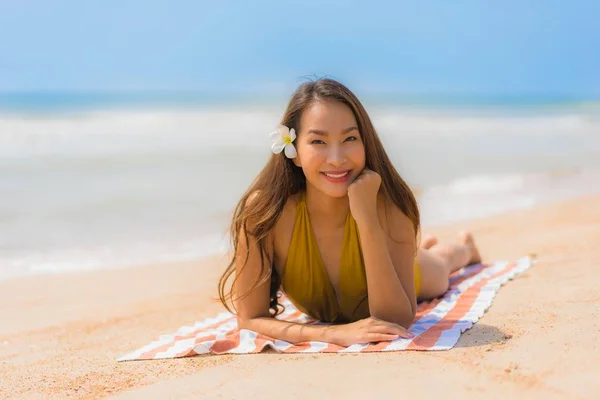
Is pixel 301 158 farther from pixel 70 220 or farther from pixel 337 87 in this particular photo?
pixel 70 220

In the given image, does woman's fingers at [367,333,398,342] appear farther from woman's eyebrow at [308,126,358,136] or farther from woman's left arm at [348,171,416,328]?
woman's eyebrow at [308,126,358,136]

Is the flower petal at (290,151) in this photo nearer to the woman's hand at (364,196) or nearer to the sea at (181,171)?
the woman's hand at (364,196)

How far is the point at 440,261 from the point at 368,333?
1.97m

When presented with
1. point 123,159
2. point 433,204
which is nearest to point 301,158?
point 433,204

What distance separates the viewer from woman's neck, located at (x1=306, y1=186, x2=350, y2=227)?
13.9 ft

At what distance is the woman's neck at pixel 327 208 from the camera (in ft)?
13.9

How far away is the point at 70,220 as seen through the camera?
893 cm

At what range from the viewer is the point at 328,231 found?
4.26 m

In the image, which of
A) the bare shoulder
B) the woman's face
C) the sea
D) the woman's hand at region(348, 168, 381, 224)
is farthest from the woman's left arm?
the sea

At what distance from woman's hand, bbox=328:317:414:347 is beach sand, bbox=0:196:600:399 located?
0.25 m

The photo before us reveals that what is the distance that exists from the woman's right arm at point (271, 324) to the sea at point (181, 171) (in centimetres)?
312

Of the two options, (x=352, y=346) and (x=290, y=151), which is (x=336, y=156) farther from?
(x=352, y=346)

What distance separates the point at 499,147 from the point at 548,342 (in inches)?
631

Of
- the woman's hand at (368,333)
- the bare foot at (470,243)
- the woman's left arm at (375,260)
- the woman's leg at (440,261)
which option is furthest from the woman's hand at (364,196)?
the bare foot at (470,243)
